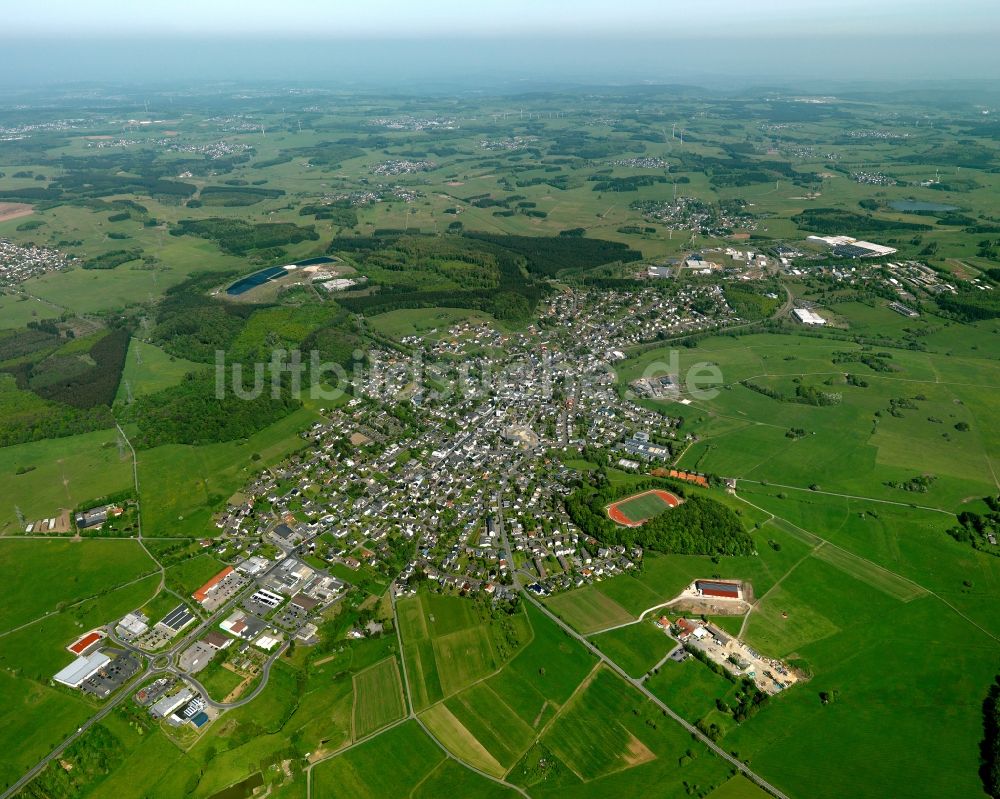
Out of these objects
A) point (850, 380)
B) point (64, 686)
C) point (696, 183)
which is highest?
point (696, 183)

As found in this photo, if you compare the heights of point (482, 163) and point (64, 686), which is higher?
point (482, 163)

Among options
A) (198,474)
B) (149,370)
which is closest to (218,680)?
(198,474)

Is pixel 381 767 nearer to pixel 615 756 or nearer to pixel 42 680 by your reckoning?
pixel 615 756

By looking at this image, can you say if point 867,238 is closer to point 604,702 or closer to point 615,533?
point 615,533

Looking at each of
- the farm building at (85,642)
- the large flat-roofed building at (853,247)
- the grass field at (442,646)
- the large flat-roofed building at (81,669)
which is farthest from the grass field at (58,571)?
the large flat-roofed building at (853,247)

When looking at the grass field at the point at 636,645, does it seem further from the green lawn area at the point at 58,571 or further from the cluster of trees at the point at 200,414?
the cluster of trees at the point at 200,414

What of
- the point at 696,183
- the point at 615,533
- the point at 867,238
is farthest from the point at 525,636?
the point at 696,183
